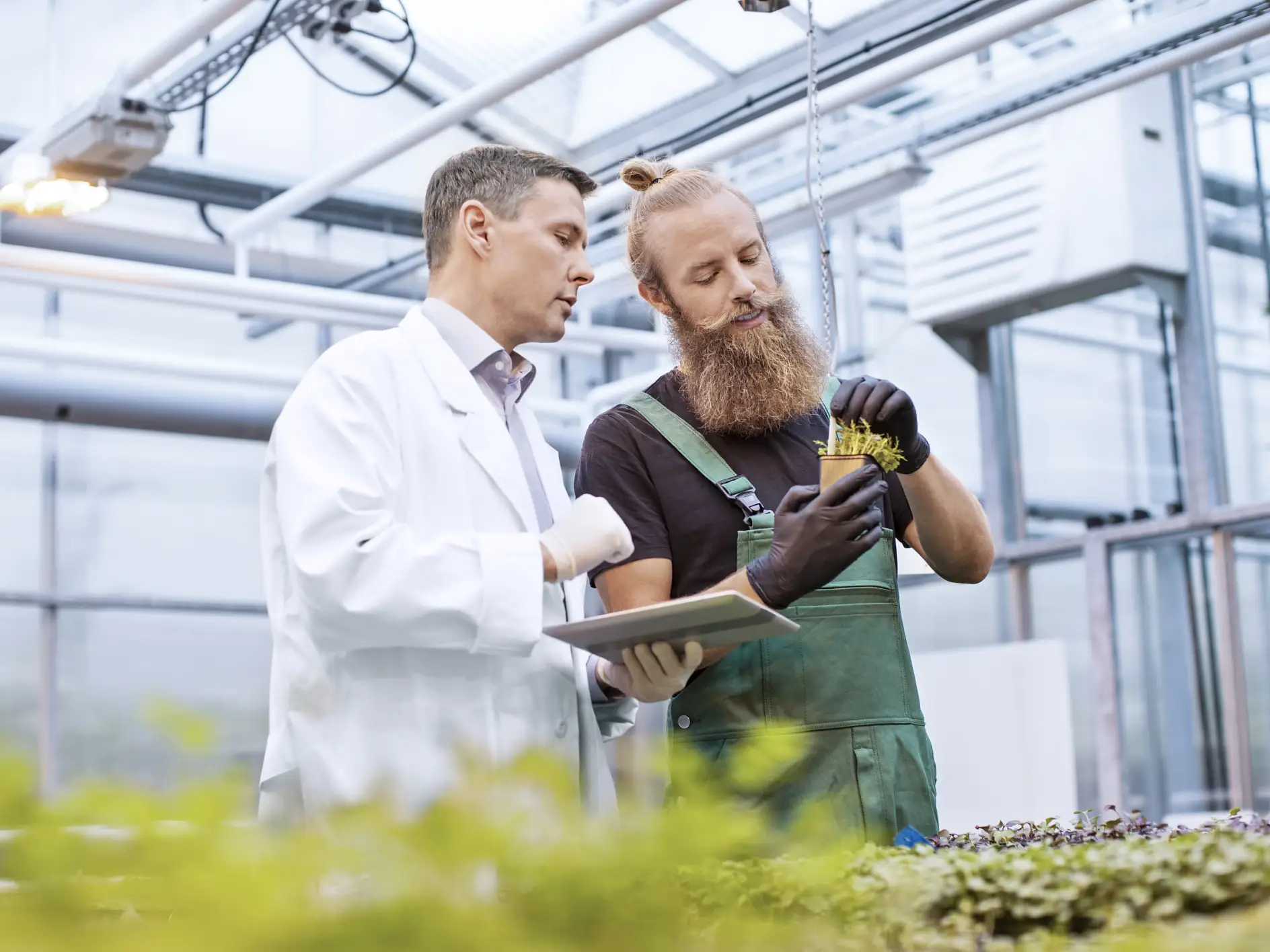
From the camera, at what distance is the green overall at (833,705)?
1.90 meters

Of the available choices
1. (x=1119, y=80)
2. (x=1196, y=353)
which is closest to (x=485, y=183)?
(x=1119, y=80)

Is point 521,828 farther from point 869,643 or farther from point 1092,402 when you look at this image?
point 1092,402

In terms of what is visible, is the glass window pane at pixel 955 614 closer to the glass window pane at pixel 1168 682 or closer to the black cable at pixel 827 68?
the glass window pane at pixel 1168 682

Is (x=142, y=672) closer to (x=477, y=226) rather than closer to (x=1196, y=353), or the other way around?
(x=1196, y=353)

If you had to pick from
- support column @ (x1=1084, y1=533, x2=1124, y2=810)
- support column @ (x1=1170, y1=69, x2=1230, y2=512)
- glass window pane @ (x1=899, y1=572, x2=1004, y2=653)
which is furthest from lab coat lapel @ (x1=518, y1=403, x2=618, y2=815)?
glass window pane @ (x1=899, y1=572, x2=1004, y2=653)

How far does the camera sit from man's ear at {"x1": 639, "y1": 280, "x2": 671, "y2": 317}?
2.29 meters

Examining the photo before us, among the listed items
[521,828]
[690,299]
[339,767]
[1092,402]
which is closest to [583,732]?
[339,767]

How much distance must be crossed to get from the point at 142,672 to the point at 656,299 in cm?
667

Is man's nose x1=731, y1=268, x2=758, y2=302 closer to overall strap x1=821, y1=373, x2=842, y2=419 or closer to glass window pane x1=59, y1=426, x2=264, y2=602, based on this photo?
overall strap x1=821, y1=373, x2=842, y2=419

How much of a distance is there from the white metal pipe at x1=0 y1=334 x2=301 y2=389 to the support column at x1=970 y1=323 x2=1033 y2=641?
346cm

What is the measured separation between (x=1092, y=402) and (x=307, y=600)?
640 cm

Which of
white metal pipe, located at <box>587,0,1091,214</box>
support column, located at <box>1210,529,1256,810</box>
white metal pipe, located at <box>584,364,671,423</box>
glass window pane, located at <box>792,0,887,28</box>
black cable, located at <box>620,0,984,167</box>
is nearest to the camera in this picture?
white metal pipe, located at <box>587,0,1091,214</box>

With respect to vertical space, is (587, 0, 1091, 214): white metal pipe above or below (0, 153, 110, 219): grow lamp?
above

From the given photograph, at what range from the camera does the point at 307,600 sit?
1.60m
